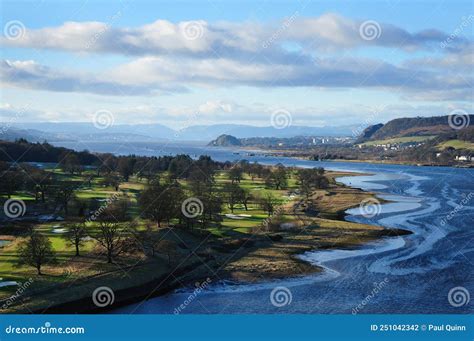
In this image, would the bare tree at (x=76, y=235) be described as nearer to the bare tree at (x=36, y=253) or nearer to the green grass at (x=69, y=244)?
the green grass at (x=69, y=244)

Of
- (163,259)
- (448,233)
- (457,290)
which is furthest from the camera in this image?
(448,233)

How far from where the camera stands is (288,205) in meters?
79.5

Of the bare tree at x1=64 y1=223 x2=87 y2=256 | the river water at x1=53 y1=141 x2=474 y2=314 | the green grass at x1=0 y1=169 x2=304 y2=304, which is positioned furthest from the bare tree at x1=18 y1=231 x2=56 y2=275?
the river water at x1=53 y1=141 x2=474 y2=314

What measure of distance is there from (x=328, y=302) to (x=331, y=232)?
87.7ft

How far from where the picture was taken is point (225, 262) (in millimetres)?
47000

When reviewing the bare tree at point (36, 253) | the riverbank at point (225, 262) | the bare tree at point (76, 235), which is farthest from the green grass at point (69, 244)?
the riverbank at point (225, 262)

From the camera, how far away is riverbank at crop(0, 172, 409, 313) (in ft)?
116

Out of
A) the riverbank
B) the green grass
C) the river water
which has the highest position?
the green grass

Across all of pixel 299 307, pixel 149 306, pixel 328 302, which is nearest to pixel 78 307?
pixel 149 306

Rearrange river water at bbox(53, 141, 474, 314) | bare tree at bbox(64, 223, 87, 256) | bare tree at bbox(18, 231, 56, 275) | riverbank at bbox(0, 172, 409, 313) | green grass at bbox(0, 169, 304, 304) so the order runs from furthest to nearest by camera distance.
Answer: bare tree at bbox(64, 223, 87, 256) → bare tree at bbox(18, 231, 56, 275) → green grass at bbox(0, 169, 304, 304) → riverbank at bbox(0, 172, 409, 313) → river water at bbox(53, 141, 474, 314)

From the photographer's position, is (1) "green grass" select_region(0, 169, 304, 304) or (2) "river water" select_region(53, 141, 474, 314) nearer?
(2) "river water" select_region(53, 141, 474, 314)

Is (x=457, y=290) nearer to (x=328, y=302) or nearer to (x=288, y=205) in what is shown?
(x=328, y=302)

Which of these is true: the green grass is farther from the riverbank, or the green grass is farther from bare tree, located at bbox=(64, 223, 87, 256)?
the riverbank

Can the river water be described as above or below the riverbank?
below
